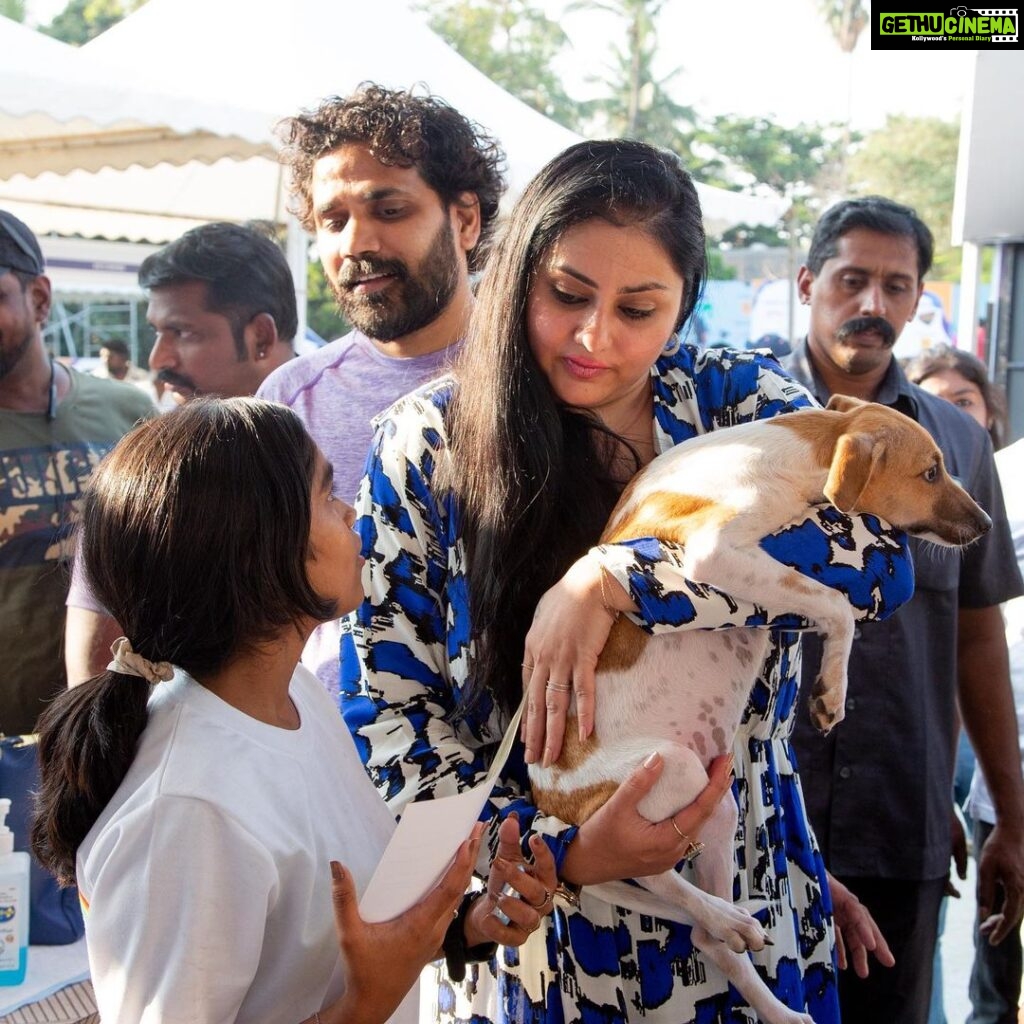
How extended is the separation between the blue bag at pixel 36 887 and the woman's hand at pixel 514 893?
1317 mm

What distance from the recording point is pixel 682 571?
6.10 feet

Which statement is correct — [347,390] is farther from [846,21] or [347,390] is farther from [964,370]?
[846,21]

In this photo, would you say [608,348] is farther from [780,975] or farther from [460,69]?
[460,69]

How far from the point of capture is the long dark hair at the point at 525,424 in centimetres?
192

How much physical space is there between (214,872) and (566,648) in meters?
0.66

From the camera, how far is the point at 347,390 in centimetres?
303

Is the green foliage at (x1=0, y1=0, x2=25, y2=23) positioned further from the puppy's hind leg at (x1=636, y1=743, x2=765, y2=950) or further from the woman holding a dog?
the puppy's hind leg at (x1=636, y1=743, x2=765, y2=950)

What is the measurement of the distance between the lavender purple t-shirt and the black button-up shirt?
51.3 inches

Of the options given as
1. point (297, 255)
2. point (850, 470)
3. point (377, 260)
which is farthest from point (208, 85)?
point (850, 470)

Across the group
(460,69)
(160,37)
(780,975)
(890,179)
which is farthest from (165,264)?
(890,179)

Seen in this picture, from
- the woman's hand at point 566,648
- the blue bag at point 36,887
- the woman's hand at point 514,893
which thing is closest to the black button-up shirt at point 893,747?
the woman's hand at point 566,648

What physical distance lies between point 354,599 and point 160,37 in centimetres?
672

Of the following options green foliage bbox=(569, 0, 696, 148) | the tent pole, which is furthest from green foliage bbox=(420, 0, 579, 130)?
the tent pole

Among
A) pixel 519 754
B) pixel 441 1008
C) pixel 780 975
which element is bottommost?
pixel 441 1008
